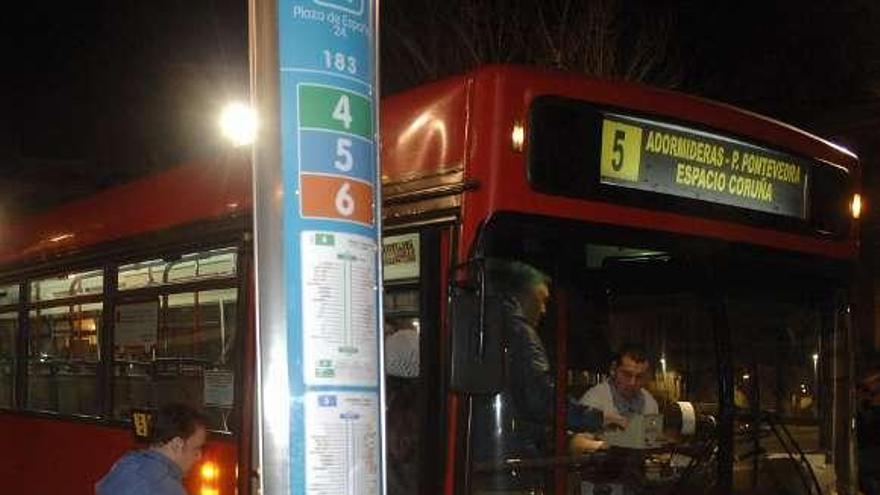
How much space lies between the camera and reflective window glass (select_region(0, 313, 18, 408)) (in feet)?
28.4

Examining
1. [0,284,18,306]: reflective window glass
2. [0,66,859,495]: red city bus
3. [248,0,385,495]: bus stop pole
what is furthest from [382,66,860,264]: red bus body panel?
[0,284,18,306]: reflective window glass

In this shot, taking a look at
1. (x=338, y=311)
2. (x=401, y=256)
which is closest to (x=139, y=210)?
(x=401, y=256)

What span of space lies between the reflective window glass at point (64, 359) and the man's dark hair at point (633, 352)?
156 inches

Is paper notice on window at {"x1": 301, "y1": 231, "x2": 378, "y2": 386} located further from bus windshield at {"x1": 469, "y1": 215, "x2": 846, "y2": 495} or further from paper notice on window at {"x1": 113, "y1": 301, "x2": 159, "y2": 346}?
paper notice on window at {"x1": 113, "y1": 301, "x2": 159, "y2": 346}

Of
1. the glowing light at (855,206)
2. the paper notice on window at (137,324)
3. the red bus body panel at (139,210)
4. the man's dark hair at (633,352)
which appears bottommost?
the man's dark hair at (633,352)

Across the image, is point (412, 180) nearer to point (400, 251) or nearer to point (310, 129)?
point (400, 251)

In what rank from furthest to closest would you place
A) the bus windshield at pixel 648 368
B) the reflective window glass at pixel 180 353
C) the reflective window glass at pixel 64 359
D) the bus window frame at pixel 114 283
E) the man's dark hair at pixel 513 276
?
the reflective window glass at pixel 64 359 → the reflective window glass at pixel 180 353 → the bus window frame at pixel 114 283 → the bus windshield at pixel 648 368 → the man's dark hair at pixel 513 276

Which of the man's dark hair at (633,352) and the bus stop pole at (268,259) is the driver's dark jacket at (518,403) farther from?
the bus stop pole at (268,259)

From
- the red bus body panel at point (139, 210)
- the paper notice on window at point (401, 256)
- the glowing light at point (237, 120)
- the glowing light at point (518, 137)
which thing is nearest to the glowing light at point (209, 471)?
the red bus body panel at point (139, 210)

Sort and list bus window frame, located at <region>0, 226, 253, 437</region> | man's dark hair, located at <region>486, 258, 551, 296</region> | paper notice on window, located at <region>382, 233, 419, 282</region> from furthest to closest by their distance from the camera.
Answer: bus window frame, located at <region>0, 226, 253, 437</region> → paper notice on window, located at <region>382, 233, 419, 282</region> → man's dark hair, located at <region>486, 258, 551, 296</region>

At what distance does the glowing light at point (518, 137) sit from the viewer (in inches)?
160

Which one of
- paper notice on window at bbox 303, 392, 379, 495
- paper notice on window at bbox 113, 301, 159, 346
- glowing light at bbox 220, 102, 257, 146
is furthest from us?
glowing light at bbox 220, 102, 257, 146

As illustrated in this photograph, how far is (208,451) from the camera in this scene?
566 centimetres

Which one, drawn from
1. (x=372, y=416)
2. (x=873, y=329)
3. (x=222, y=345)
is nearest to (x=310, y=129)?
(x=372, y=416)
